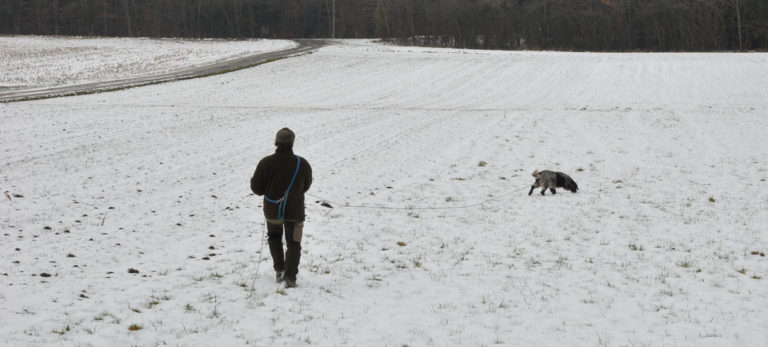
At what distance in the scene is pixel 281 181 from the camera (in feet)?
24.2

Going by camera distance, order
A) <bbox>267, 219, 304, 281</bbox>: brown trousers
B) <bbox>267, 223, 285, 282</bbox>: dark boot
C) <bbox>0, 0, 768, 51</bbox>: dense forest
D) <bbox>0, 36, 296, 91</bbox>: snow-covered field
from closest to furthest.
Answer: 1. <bbox>267, 219, 304, 281</bbox>: brown trousers
2. <bbox>267, 223, 285, 282</bbox>: dark boot
3. <bbox>0, 36, 296, 91</bbox>: snow-covered field
4. <bbox>0, 0, 768, 51</bbox>: dense forest

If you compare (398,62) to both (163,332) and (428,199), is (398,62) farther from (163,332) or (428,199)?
(163,332)

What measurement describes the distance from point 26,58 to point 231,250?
56.1 meters

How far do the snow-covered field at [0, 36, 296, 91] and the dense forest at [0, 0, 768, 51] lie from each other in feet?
93.8

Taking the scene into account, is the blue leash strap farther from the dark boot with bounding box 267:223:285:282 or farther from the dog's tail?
the dog's tail

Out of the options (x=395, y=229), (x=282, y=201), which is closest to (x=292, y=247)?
(x=282, y=201)

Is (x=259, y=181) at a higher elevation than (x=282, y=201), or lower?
higher

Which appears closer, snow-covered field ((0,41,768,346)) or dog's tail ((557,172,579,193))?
snow-covered field ((0,41,768,346))

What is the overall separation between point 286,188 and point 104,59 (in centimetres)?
5413

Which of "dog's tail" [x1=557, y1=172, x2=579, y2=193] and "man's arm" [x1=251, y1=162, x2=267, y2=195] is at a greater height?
"man's arm" [x1=251, y1=162, x2=267, y2=195]

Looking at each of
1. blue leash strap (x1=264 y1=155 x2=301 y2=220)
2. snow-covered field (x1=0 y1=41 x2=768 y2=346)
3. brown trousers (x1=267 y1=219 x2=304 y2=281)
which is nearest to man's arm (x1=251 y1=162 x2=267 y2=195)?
blue leash strap (x1=264 y1=155 x2=301 y2=220)

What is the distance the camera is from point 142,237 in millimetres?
10164

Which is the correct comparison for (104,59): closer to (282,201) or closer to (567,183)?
(567,183)

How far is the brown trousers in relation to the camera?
24.8ft
